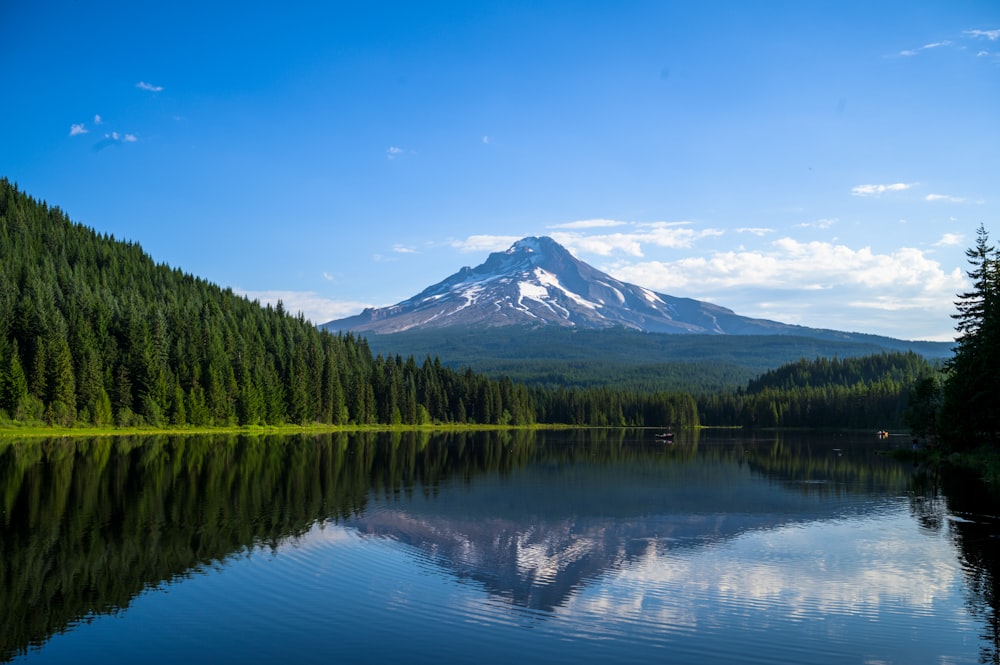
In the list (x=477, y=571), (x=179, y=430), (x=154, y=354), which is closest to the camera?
(x=477, y=571)

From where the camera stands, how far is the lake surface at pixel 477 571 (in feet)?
61.9

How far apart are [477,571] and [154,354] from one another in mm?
102686

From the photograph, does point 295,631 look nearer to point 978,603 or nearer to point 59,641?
point 59,641

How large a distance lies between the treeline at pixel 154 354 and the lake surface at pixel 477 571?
170 feet

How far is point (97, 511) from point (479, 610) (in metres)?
22.3

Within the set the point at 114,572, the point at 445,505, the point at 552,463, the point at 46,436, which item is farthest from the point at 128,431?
the point at 114,572

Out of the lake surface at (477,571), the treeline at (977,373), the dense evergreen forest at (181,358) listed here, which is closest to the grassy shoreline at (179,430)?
the dense evergreen forest at (181,358)

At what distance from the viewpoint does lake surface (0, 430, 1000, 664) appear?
1886 cm

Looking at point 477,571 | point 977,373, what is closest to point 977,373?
point 977,373

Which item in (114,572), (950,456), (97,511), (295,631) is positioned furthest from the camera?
(950,456)

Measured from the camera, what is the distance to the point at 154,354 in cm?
11625

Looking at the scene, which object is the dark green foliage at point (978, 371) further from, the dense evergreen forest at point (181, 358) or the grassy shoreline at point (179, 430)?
the grassy shoreline at point (179, 430)

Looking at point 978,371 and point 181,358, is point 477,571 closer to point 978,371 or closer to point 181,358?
point 978,371

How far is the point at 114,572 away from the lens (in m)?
24.5
